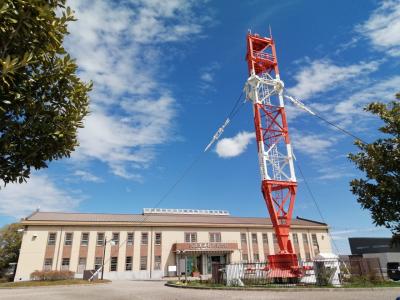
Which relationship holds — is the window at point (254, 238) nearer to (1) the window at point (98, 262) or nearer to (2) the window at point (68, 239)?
(1) the window at point (98, 262)

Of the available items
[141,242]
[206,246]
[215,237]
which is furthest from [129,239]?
[215,237]

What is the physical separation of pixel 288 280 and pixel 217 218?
30.1 m

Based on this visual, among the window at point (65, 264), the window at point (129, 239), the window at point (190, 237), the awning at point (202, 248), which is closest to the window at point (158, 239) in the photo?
the awning at point (202, 248)

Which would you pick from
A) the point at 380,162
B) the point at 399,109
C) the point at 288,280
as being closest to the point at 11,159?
the point at 380,162

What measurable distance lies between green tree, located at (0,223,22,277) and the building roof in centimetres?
764

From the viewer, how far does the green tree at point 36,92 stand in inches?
241

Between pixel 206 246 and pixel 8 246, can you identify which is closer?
pixel 206 246

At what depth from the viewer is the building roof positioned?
40.7 meters

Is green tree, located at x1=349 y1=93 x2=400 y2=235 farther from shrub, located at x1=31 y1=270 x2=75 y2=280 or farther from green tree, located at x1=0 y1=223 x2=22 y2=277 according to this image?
green tree, located at x1=0 y1=223 x2=22 y2=277

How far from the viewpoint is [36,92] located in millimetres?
7355

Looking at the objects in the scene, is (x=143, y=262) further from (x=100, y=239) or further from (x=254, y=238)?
(x=254, y=238)

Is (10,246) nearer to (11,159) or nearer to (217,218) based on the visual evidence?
(217,218)

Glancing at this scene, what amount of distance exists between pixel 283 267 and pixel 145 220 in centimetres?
2662

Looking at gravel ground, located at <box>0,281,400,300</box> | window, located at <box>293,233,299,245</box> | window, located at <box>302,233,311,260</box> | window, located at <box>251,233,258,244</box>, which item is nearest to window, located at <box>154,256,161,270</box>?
window, located at <box>251,233,258,244</box>
